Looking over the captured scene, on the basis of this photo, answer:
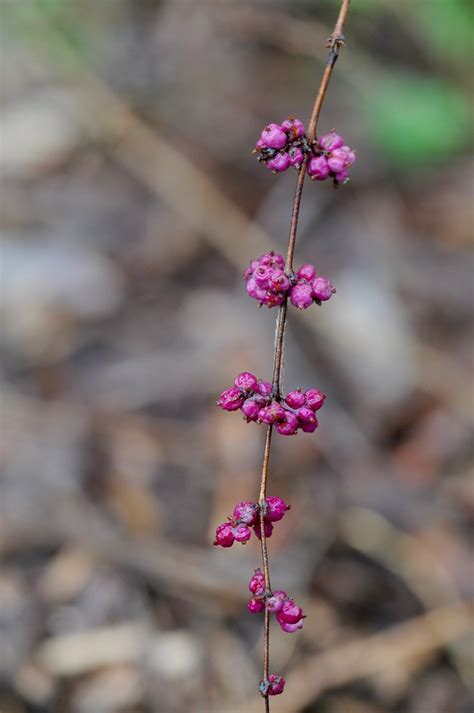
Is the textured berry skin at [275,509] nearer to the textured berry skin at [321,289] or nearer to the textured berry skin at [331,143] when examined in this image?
the textured berry skin at [321,289]

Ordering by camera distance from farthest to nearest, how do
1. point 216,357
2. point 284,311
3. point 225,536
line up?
1. point 216,357
2. point 225,536
3. point 284,311

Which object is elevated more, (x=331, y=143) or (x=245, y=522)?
(x=331, y=143)

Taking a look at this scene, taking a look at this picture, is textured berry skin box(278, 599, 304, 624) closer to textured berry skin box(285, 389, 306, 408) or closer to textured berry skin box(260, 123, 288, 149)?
textured berry skin box(285, 389, 306, 408)

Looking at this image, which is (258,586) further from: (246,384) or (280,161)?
(280,161)

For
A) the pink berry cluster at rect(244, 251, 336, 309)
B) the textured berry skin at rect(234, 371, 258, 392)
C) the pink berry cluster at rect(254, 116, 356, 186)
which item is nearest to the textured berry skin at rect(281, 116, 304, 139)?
the pink berry cluster at rect(254, 116, 356, 186)

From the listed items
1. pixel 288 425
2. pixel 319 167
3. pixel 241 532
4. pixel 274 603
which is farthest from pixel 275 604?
pixel 319 167

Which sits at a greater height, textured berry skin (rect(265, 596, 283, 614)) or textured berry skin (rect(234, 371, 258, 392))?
textured berry skin (rect(234, 371, 258, 392))
